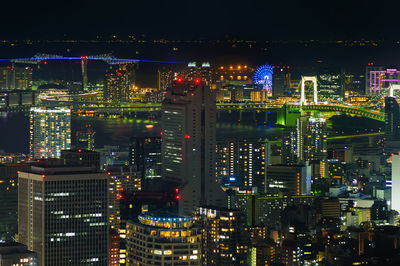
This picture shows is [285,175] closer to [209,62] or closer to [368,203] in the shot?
[368,203]

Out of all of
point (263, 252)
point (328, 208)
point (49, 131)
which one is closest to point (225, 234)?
point (263, 252)

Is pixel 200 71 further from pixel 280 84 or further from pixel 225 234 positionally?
pixel 225 234

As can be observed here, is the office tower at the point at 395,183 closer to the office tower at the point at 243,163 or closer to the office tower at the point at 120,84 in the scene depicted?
the office tower at the point at 243,163

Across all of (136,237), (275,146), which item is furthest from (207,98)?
(136,237)

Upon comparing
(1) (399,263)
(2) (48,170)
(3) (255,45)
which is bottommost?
(1) (399,263)

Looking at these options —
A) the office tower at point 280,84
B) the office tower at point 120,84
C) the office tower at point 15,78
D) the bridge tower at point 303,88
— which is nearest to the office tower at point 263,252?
the office tower at point 15,78
